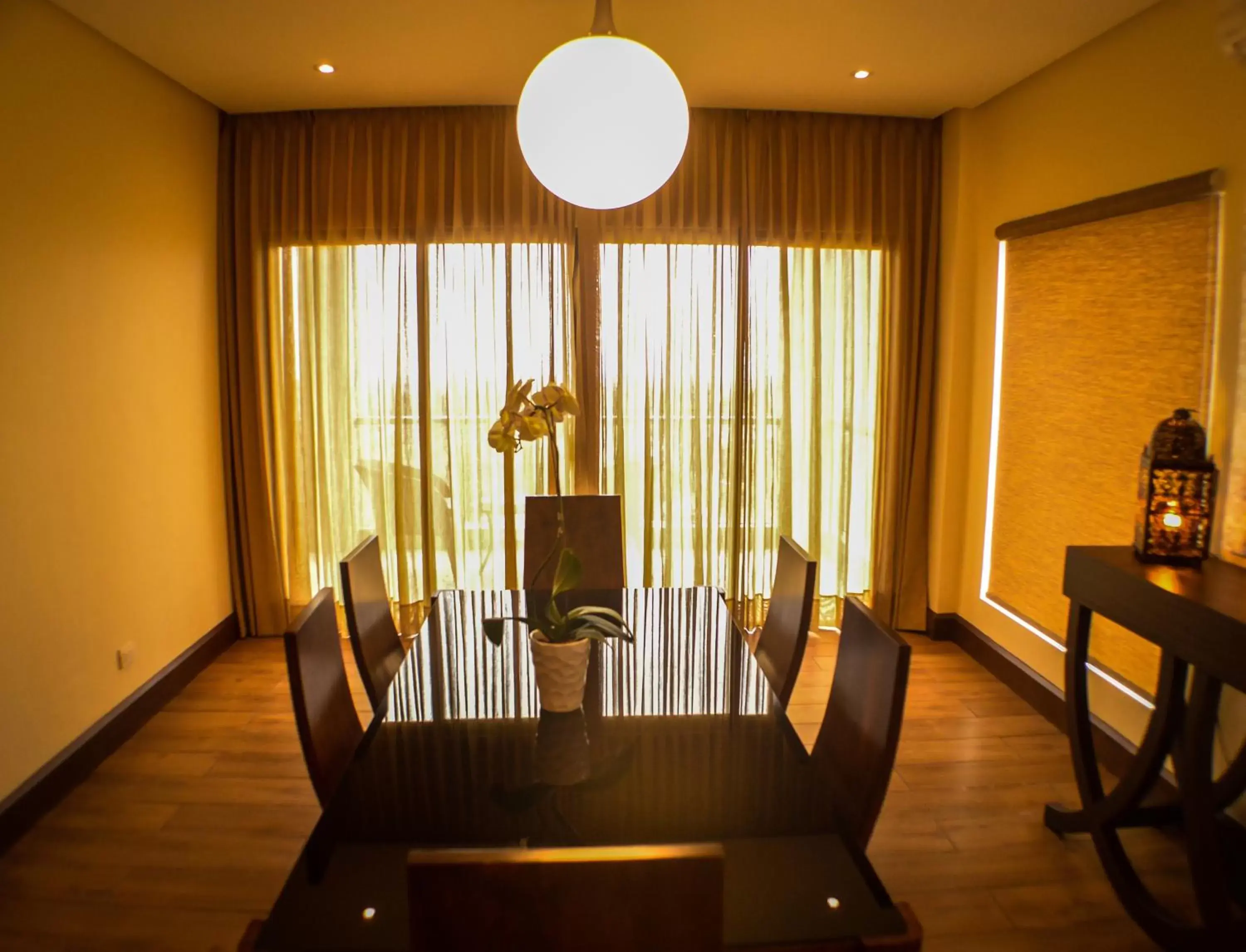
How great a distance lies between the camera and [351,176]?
3.55 metres

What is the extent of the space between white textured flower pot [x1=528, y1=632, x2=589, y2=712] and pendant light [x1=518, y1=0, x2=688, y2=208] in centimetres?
100

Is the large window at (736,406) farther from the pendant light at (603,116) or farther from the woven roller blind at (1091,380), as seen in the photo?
the pendant light at (603,116)

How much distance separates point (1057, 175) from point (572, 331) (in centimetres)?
208

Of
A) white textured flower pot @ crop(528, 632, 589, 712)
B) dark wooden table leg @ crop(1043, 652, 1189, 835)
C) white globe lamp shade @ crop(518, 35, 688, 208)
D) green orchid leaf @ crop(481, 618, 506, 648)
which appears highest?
white globe lamp shade @ crop(518, 35, 688, 208)

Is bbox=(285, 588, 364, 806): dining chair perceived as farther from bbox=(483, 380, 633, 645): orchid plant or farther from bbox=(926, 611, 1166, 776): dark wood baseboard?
bbox=(926, 611, 1166, 776): dark wood baseboard

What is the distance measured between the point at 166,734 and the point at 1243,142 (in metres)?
4.03

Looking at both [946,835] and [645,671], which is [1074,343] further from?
[645,671]

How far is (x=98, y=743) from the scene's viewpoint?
267 cm

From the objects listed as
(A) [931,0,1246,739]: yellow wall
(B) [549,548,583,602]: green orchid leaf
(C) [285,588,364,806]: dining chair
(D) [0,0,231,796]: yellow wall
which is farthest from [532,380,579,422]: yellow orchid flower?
(A) [931,0,1246,739]: yellow wall

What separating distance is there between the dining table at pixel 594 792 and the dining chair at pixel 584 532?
26.5 inches

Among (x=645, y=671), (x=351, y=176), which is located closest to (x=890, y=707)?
(x=645, y=671)

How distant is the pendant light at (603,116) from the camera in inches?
59.9

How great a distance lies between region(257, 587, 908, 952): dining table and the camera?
1.04 m

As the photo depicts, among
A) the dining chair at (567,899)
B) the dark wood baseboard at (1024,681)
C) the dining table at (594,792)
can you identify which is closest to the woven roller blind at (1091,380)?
the dark wood baseboard at (1024,681)
